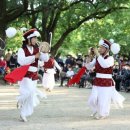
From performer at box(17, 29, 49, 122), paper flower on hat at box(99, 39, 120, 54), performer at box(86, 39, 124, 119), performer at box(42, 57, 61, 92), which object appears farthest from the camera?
performer at box(42, 57, 61, 92)

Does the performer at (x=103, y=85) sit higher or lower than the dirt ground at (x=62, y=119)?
higher

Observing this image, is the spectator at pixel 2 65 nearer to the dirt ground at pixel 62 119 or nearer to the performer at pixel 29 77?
the dirt ground at pixel 62 119

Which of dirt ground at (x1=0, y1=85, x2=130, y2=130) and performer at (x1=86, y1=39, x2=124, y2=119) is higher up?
performer at (x1=86, y1=39, x2=124, y2=119)

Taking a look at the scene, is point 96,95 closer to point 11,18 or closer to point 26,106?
point 26,106

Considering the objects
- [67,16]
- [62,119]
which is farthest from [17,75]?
[67,16]

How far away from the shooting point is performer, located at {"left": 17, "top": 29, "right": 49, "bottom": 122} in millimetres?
12117

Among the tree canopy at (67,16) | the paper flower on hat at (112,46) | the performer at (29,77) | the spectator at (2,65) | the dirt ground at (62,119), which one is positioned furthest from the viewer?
the tree canopy at (67,16)

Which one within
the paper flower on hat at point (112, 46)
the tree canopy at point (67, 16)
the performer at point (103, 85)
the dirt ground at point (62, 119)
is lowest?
the dirt ground at point (62, 119)

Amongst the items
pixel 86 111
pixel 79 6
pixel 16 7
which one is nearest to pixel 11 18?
pixel 16 7

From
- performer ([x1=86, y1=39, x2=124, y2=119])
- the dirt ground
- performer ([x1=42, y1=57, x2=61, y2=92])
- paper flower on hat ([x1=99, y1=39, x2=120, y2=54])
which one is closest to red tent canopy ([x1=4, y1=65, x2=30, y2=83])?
the dirt ground

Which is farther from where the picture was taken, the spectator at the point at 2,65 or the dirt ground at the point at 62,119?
the spectator at the point at 2,65

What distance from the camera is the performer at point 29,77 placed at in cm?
1212

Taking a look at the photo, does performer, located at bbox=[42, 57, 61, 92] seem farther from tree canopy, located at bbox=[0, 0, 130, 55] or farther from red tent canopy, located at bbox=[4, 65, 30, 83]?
red tent canopy, located at bbox=[4, 65, 30, 83]

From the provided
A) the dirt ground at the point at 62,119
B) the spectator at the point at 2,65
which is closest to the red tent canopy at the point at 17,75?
the dirt ground at the point at 62,119
